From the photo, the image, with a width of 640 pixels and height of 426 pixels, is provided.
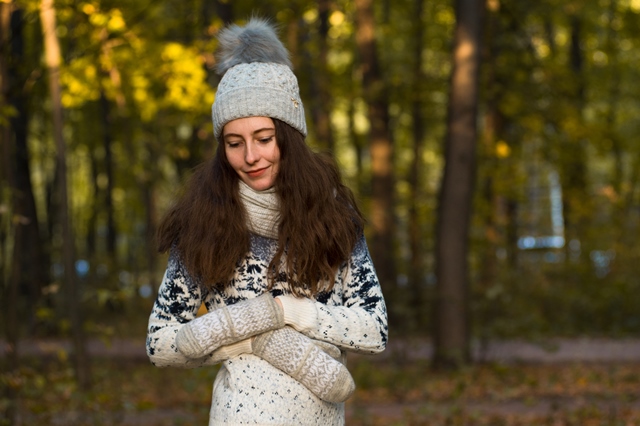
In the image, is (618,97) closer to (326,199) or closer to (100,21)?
(100,21)

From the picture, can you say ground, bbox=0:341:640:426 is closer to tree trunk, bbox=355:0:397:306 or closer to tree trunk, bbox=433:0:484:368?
tree trunk, bbox=433:0:484:368

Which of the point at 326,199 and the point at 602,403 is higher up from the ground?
the point at 326,199

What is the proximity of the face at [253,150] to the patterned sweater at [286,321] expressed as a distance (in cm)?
20

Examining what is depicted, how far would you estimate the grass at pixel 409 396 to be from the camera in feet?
25.8

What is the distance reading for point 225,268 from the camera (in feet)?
9.77

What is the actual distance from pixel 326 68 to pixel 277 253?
11799mm

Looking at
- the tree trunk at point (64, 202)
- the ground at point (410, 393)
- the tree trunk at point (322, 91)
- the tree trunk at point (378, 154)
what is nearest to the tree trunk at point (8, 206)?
the ground at point (410, 393)

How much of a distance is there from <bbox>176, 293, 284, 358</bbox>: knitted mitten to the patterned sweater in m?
0.07

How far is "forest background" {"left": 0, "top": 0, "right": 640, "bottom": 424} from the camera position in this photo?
10531mm

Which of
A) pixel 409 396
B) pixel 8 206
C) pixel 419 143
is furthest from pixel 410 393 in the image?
pixel 419 143

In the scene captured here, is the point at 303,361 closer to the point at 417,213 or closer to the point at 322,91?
the point at 322,91

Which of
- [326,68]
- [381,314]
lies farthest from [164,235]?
[326,68]

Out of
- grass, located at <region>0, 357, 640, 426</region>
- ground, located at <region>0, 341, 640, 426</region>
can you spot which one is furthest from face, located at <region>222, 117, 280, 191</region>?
grass, located at <region>0, 357, 640, 426</region>

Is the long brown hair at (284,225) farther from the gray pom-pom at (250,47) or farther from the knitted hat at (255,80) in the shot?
the gray pom-pom at (250,47)
